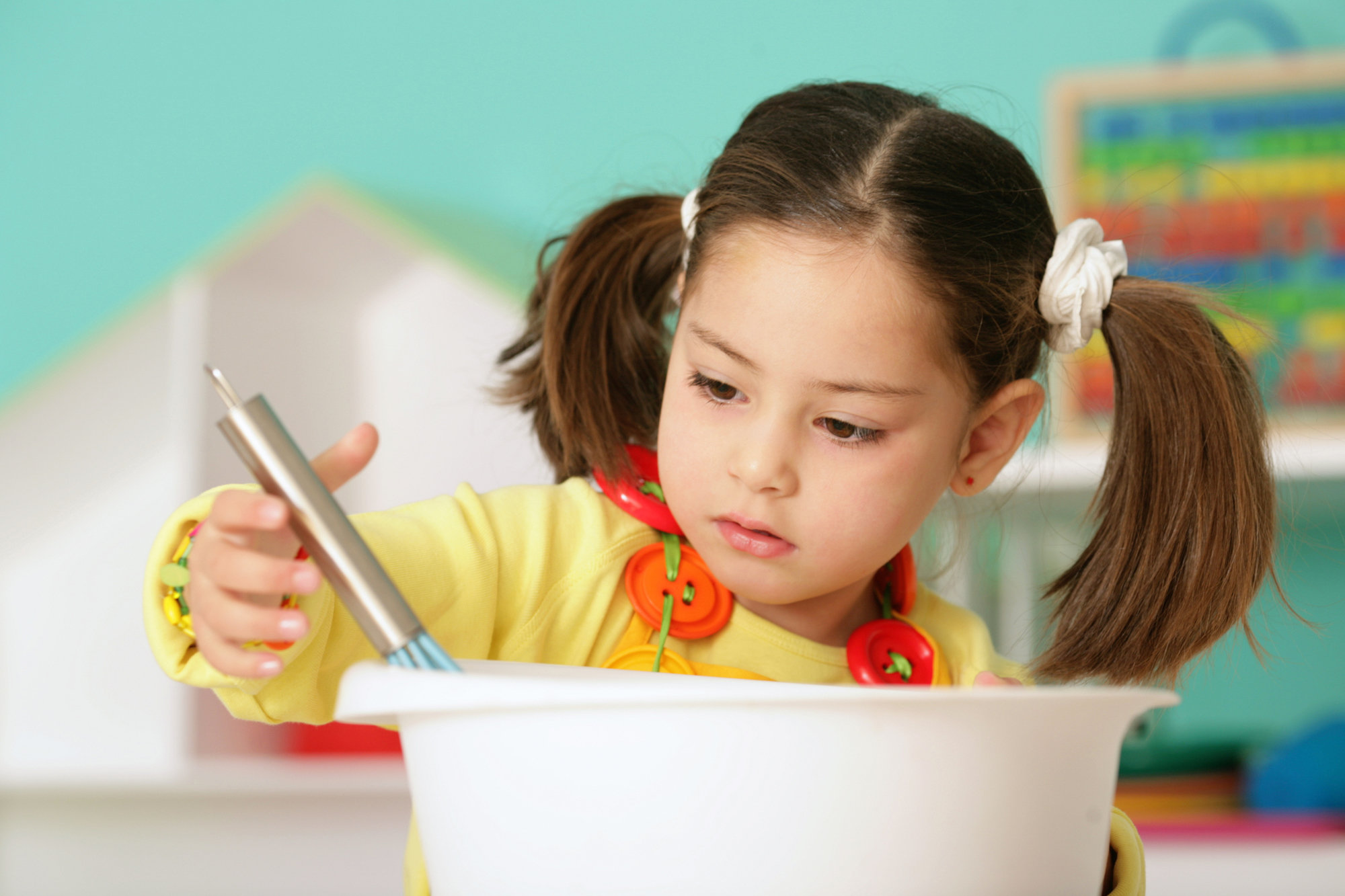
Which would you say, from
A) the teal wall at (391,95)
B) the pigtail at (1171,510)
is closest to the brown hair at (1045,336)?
the pigtail at (1171,510)

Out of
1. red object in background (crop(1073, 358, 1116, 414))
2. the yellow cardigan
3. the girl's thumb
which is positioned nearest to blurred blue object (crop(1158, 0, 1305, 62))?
red object in background (crop(1073, 358, 1116, 414))

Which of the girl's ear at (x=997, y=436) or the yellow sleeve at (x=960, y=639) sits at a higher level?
the girl's ear at (x=997, y=436)

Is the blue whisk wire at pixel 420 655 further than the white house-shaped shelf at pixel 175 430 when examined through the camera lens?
No

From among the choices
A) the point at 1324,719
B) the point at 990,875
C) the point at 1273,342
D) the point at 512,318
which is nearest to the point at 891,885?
the point at 990,875

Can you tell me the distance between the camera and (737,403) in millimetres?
640

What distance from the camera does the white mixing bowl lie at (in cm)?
33

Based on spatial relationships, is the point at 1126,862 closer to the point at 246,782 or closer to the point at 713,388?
the point at 713,388

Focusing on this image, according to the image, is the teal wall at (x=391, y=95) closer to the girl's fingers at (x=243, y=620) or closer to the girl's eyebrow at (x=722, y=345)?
the girl's eyebrow at (x=722, y=345)

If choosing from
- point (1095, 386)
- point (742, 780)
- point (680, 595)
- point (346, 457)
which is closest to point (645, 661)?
point (680, 595)

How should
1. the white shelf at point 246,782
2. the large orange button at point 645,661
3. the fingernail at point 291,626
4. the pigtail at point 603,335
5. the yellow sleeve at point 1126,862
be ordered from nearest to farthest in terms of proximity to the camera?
the fingernail at point 291,626, the yellow sleeve at point 1126,862, the large orange button at point 645,661, the pigtail at point 603,335, the white shelf at point 246,782

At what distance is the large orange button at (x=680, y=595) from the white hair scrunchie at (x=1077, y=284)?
0.87 ft

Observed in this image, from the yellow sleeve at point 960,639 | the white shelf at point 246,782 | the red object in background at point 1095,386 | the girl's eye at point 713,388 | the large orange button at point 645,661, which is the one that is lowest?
the white shelf at point 246,782

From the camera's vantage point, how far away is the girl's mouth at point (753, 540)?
650 mm

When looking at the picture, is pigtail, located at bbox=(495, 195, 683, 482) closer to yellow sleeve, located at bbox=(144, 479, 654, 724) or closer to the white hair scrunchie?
yellow sleeve, located at bbox=(144, 479, 654, 724)
